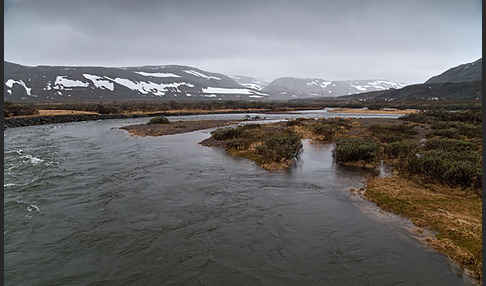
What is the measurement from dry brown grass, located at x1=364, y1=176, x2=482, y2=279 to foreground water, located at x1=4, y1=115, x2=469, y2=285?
0.67 m

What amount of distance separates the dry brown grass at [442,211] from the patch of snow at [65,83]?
209 metres

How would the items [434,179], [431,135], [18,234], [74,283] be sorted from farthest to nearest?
1. [431,135]
2. [434,179]
3. [18,234]
4. [74,283]

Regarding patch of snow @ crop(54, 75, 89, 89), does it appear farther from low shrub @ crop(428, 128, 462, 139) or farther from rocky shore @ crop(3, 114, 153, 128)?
low shrub @ crop(428, 128, 462, 139)

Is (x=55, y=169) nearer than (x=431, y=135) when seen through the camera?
Yes

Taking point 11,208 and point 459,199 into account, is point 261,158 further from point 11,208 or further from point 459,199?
point 11,208

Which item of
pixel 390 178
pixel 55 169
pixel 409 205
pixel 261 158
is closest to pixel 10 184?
pixel 55 169

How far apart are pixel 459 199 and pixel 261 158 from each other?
1131cm

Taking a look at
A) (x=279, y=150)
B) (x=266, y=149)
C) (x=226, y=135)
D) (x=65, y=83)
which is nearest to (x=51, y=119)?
(x=226, y=135)

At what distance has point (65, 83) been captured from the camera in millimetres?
180750

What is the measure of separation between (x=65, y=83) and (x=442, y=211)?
22152 centimetres

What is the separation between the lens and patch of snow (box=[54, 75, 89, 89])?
17486 cm

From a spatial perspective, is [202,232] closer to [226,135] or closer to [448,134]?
[226,135]

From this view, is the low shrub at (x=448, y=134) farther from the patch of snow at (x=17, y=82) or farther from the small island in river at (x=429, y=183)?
the patch of snow at (x=17, y=82)

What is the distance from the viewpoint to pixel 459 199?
414 inches
